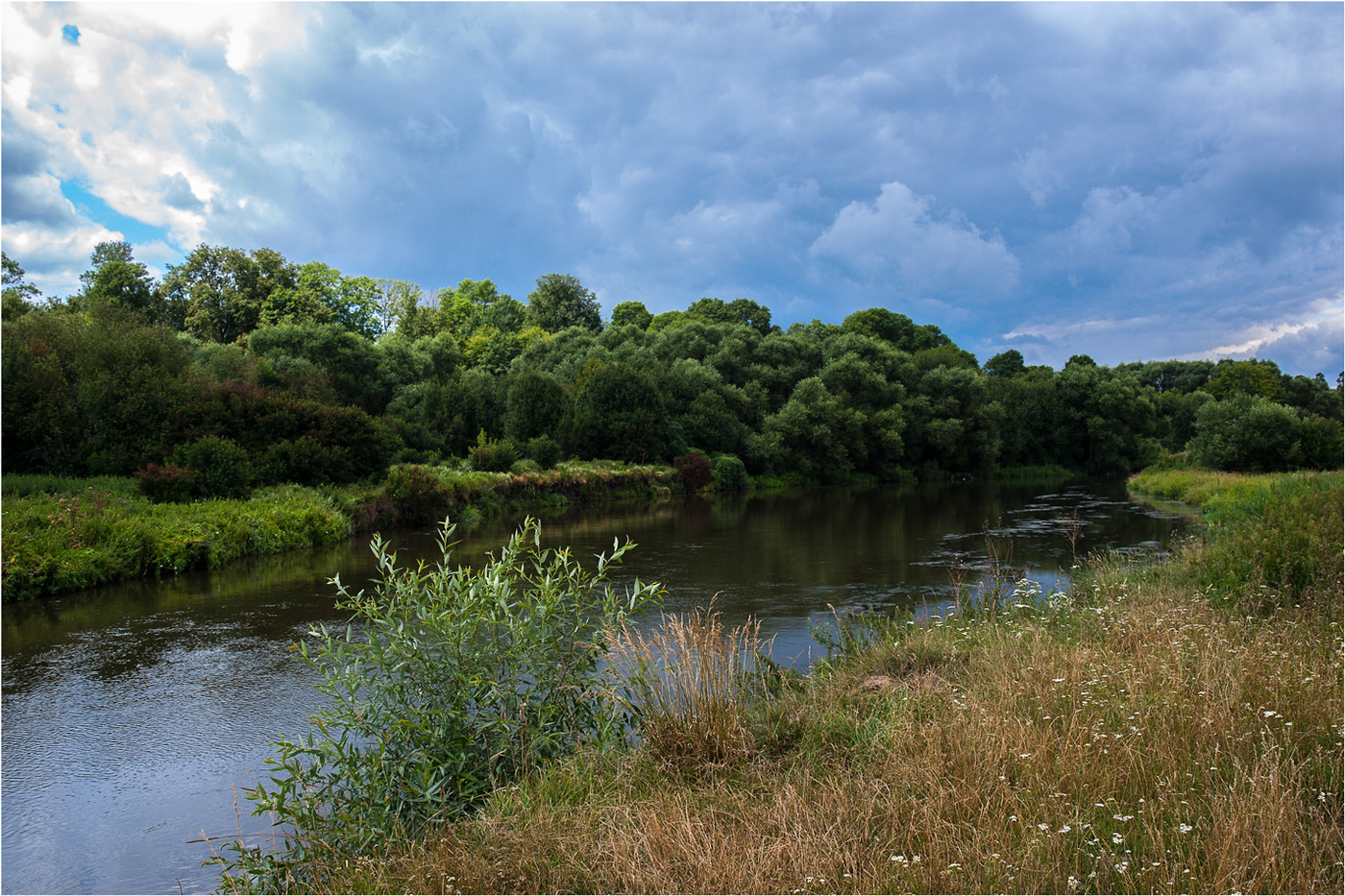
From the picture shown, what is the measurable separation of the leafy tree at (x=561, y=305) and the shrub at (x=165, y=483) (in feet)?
190

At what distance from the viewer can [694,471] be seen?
135 feet

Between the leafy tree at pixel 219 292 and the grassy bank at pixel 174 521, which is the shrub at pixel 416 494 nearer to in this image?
the grassy bank at pixel 174 521

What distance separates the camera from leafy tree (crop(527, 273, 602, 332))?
7556cm

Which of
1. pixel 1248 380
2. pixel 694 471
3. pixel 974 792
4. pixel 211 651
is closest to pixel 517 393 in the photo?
pixel 694 471

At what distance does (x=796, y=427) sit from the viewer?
159 ft

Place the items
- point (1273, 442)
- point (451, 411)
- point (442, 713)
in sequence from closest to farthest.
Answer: point (442, 713) → point (1273, 442) → point (451, 411)

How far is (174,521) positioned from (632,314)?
6740 cm

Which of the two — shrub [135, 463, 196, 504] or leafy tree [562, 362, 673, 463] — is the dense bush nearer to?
leafy tree [562, 362, 673, 463]

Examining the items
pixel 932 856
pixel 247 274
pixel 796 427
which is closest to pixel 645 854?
pixel 932 856

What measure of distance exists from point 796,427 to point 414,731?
44635 millimetres

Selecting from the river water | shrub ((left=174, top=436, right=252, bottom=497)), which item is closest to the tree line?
shrub ((left=174, top=436, right=252, bottom=497))

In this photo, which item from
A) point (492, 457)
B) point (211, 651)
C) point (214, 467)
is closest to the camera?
point (211, 651)

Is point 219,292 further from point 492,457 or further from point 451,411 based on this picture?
point 492,457

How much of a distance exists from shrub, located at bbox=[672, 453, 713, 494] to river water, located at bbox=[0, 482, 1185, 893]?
16872mm
